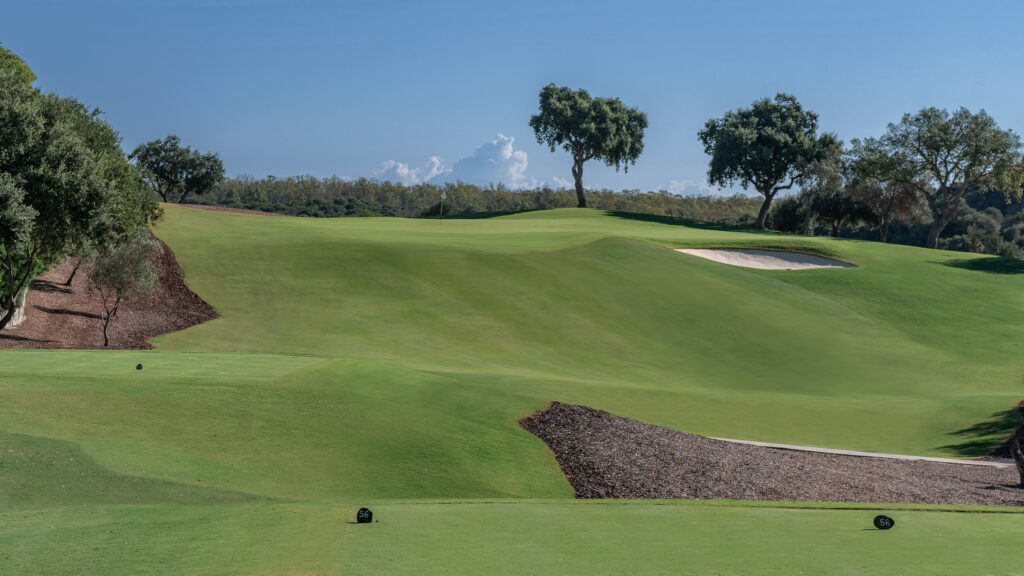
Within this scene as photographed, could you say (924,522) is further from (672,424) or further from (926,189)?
(926,189)

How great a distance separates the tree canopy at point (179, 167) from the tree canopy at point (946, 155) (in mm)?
64780

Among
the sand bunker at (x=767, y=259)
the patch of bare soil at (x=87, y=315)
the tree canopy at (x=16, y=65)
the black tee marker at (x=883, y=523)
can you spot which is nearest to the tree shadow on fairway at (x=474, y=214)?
the sand bunker at (x=767, y=259)

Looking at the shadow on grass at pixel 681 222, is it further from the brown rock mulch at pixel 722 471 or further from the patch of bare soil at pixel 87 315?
the brown rock mulch at pixel 722 471

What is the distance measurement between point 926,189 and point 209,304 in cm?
7374

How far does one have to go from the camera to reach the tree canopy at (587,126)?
98.1m

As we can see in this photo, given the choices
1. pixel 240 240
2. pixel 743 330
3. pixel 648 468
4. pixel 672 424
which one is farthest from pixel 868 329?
pixel 240 240

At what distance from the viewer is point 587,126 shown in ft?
317

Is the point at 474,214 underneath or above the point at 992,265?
above

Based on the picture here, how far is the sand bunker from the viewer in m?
51.0

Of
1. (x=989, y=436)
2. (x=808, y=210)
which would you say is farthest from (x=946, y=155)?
(x=989, y=436)

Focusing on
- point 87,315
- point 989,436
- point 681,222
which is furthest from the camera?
point 681,222

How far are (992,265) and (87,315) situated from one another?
57025 mm

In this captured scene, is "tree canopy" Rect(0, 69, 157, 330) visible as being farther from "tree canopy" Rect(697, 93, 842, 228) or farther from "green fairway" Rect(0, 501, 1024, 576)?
"tree canopy" Rect(697, 93, 842, 228)

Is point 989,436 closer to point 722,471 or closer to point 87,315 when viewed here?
point 722,471
